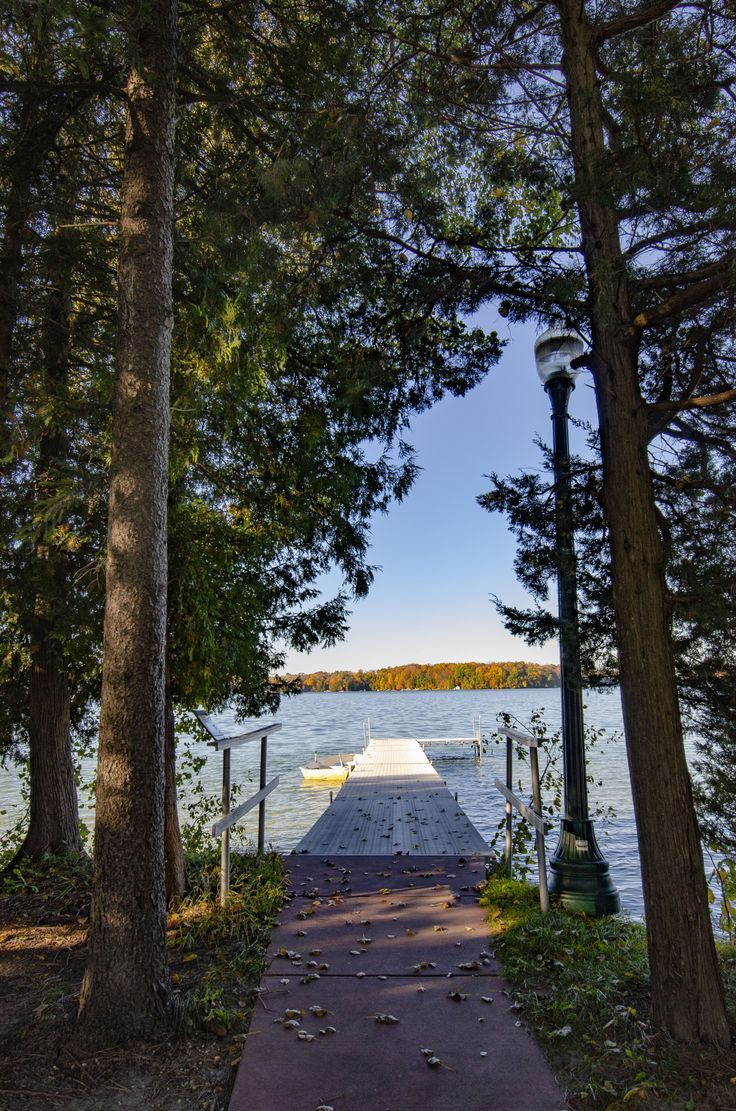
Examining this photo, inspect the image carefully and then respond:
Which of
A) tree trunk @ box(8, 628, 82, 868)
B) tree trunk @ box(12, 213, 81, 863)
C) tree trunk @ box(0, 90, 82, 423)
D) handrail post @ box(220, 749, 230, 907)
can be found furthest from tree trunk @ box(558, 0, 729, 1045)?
tree trunk @ box(8, 628, 82, 868)

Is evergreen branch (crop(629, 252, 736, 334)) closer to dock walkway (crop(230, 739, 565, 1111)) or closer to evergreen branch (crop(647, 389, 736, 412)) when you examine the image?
evergreen branch (crop(647, 389, 736, 412))

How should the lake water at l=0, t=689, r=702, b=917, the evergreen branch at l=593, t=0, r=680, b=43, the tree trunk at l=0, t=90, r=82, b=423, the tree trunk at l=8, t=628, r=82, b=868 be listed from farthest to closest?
the lake water at l=0, t=689, r=702, b=917 < the tree trunk at l=8, t=628, r=82, b=868 < the tree trunk at l=0, t=90, r=82, b=423 < the evergreen branch at l=593, t=0, r=680, b=43

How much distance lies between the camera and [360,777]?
1280 centimetres

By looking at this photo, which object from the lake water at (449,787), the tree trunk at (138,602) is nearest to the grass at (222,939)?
the tree trunk at (138,602)

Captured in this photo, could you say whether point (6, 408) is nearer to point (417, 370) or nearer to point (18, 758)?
point (417, 370)

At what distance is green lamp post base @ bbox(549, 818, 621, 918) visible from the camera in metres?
4.82

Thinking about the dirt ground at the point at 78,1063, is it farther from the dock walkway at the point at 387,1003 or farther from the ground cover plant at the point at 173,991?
the dock walkway at the point at 387,1003

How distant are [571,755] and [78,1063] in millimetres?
3471

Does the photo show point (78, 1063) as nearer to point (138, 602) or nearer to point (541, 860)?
point (138, 602)

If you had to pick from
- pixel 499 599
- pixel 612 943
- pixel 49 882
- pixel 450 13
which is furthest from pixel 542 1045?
pixel 450 13

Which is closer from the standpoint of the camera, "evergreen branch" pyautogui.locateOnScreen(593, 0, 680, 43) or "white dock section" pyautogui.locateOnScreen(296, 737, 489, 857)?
"evergreen branch" pyautogui.locateOnScreen(593, 0, 680, 43)

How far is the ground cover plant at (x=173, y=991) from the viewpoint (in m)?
2.73

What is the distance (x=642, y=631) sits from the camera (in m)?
3.48

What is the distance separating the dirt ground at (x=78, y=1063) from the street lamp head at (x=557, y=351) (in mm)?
4851
